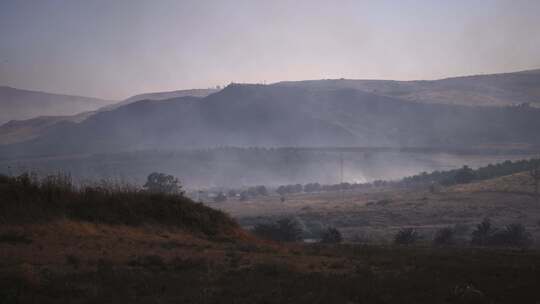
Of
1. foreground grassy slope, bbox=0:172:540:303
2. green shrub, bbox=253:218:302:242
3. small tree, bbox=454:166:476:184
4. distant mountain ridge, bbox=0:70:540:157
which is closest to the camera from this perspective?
foreground grassy slope, bbox=0:172:540:303

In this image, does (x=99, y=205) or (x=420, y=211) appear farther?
(x=420, y=211)

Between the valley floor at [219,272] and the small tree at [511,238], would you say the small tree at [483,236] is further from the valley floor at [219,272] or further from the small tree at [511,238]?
the valley floor at [219,272]

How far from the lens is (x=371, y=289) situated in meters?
9.66

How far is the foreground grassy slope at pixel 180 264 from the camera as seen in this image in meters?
8.73

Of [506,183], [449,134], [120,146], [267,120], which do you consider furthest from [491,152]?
[120,146]

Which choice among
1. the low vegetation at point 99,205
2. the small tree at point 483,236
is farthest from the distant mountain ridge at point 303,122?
the low vegetation at point 99,205

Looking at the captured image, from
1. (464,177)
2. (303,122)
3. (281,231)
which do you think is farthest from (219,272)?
(303,122)

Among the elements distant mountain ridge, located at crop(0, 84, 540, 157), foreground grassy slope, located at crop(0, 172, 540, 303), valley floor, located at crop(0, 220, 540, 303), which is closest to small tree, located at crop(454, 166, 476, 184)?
distant mountain ridge, located at crop(0, 84, 540, 157)

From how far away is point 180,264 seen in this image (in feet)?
36.6

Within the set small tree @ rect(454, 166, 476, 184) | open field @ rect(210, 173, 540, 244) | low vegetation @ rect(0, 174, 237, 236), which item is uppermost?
low vegetation @ rect(0, 174, 237, 236)

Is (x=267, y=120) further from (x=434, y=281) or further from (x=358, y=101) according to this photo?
(x=434, y=281)

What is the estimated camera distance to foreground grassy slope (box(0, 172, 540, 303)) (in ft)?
Result: 28.6

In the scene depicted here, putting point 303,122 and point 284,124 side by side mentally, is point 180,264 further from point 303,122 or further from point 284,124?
point 284,124

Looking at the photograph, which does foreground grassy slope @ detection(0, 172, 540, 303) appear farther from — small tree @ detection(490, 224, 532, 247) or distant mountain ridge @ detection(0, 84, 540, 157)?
distant mountain ridge @ detection(0, 84, 540, 157)
